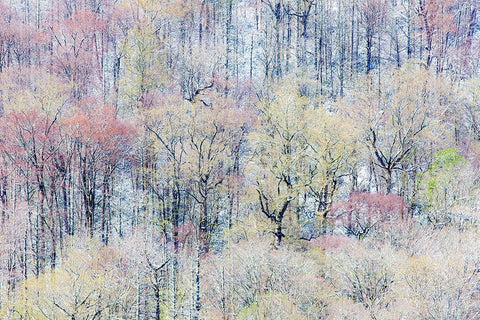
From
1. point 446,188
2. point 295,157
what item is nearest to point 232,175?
point 295,157

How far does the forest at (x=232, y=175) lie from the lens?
26781 mm

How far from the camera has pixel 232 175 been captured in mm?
40969

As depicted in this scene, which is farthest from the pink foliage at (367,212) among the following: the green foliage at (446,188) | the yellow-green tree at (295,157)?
the green foliage at (446,188)

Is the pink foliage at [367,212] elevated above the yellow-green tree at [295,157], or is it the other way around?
the yellow-green tree at [295,157]

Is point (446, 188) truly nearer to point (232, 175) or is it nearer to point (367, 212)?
point (367, 212)

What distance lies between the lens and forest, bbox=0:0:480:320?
26.8 meters

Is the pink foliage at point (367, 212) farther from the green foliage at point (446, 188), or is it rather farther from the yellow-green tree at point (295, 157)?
the green foliage at point (446, 188)

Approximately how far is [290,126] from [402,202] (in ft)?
32.3

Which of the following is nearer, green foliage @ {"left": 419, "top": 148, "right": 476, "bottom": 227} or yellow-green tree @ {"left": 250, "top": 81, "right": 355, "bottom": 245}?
green foliage @ {"left": 419, "top": 148, "right": 476, "bottom": 227}

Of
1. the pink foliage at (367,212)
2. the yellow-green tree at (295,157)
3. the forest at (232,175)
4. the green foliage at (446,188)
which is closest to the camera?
the forest at (232,175)

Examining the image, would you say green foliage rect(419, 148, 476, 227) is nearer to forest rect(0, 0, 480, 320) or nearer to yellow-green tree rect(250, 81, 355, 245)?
forest rect(0, 0, 480, 320)

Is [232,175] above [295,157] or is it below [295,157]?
below

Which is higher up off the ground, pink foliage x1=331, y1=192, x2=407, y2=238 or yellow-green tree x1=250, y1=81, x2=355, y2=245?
yellow-green tree x1=250, y1=81, x2=355, y2=245

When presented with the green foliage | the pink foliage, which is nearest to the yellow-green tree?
the pink foliage
